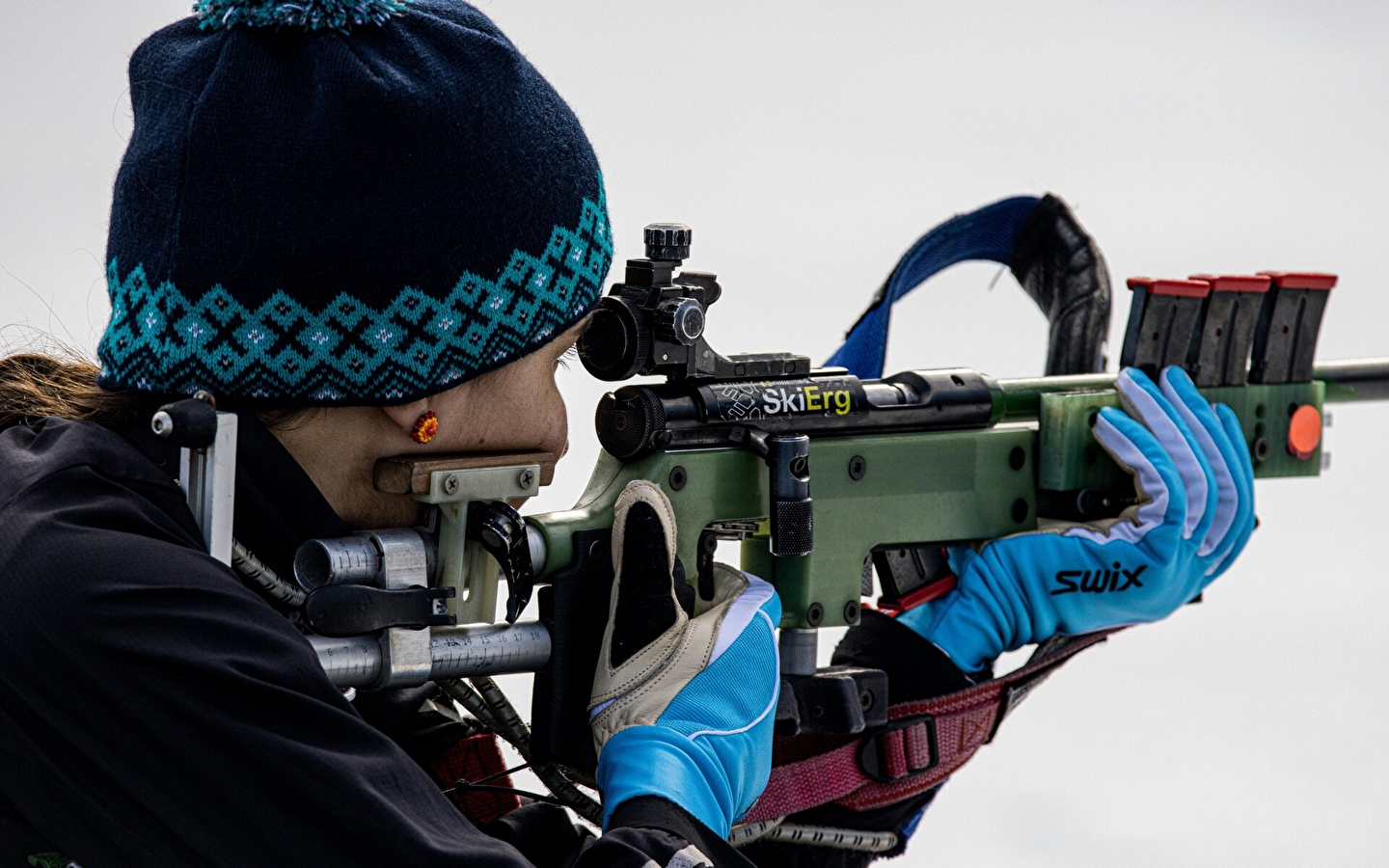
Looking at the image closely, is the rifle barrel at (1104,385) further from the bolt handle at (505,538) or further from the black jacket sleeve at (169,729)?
the black jacket sleeve at (169,729)

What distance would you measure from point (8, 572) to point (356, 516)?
0.39 meters

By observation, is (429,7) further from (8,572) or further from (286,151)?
(8,572)

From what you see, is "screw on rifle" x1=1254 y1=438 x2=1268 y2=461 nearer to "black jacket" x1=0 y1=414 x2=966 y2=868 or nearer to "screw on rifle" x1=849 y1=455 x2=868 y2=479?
"screw on rifle" x1=849 y1=455 x2=868 y2=479

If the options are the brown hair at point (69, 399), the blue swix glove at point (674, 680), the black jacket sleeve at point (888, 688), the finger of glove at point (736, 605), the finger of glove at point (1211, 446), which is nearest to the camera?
the brown hair at point (69, 399)

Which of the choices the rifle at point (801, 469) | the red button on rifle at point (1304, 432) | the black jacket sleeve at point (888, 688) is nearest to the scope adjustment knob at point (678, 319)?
the rifle at point (801, 469)

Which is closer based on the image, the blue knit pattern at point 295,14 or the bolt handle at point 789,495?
the blue knit pattern at point 295,14

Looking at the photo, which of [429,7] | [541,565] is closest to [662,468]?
[541,565]

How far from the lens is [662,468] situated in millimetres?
1655

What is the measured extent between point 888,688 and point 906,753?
9cm

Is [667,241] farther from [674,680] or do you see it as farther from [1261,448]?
[1261,448]

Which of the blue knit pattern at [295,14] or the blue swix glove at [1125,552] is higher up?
the blue knit pattern at [295,14]

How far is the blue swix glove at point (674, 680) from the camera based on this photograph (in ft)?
4.76

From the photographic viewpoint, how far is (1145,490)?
1979 millimetres

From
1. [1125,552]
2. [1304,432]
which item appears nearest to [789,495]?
[1125,552]
